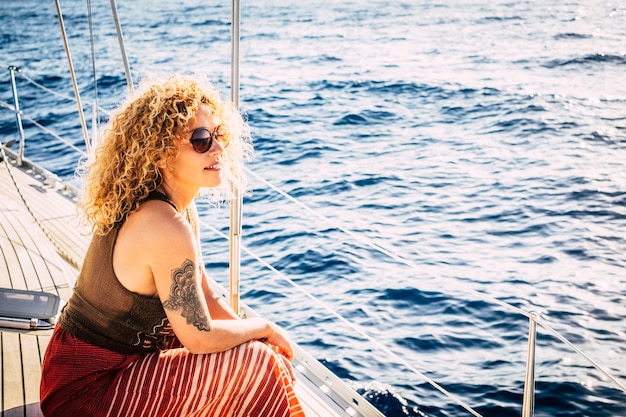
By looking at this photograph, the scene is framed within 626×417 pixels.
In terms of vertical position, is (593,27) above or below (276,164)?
above

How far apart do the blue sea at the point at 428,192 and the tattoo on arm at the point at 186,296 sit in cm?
74

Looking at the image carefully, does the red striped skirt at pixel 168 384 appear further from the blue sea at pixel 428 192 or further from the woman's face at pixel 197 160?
the blue sea at pixel 428 192

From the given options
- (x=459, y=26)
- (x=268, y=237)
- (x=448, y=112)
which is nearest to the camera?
(x=268, y=237)

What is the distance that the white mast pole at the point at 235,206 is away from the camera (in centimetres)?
192

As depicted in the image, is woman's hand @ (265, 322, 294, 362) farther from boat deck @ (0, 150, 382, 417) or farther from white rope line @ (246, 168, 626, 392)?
boat deck @ (0, 150, 382, 417)

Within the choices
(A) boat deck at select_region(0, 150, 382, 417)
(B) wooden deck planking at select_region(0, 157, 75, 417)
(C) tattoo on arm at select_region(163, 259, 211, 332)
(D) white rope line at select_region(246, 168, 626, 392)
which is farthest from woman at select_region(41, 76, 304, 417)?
(D) white rope line at select_region(246, 168, 626, 392)

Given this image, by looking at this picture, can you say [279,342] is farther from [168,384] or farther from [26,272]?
[26,272]

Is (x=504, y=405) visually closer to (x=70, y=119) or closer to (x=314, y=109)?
(x=314, y=109)

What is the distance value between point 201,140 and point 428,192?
19.2 ft

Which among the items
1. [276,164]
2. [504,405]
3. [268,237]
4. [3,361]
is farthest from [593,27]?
[3,361]

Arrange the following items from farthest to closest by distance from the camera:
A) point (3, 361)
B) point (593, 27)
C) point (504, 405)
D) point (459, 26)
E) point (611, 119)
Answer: point (459, 26), point (593, 27), point (611, 119), point (504, 405), point (3, 361)

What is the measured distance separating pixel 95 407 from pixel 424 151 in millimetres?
7630

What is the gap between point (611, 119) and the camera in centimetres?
964

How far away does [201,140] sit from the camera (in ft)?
5.48
